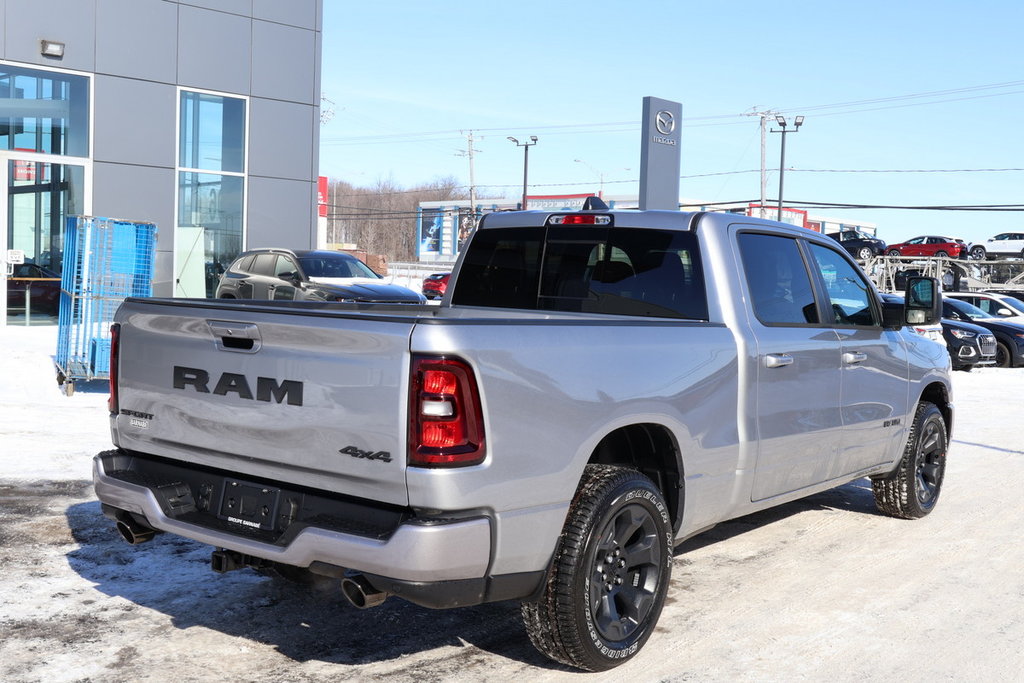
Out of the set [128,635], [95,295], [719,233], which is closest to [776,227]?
[719,233]

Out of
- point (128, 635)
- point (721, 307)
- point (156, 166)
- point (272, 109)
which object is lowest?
point (128, 635)

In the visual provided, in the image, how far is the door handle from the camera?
200 inches

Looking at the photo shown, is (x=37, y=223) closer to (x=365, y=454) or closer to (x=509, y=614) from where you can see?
(x=509, y=614)

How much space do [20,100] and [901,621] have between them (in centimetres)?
1678

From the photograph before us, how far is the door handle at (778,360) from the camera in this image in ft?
16.6

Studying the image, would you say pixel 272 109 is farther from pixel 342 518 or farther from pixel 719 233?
pixel 342 518

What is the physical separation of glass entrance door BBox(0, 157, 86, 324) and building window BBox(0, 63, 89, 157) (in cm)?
32

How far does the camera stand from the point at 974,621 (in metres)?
4.93

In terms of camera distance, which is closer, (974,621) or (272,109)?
(974,621)

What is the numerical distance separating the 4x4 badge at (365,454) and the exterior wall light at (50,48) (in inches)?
634

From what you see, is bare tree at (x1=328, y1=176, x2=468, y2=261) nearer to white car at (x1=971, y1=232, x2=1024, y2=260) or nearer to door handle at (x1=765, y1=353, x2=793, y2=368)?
white car at (x1=971, y1=232, x2=1024, y2=260)

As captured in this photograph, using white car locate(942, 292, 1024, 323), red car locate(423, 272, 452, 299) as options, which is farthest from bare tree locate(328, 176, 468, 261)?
white car locate(942, 292, 1024, 323)

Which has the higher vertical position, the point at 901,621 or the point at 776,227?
the point at 776,227

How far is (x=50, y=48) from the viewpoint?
17.1 metres
